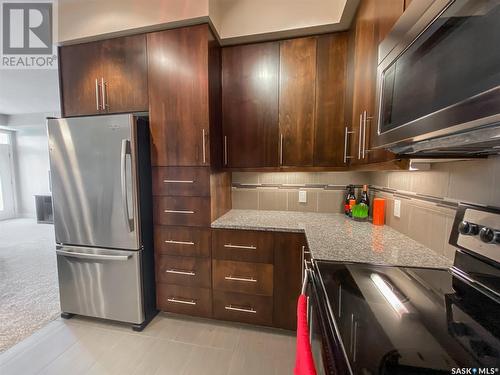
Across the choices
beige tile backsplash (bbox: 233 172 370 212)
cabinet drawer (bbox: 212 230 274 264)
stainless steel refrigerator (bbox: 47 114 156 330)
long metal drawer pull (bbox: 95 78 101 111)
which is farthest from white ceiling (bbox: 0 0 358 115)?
cabinet drawer (bbox: 212 230 274 264)

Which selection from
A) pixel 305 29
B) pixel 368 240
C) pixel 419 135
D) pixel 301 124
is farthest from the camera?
pixel 301 124

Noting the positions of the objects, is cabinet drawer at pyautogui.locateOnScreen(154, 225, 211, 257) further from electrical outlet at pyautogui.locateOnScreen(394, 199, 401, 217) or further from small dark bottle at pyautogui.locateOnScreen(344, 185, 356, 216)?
electrical outlet at pyautogui.locateOnScreen(394, 199, 401, 217)

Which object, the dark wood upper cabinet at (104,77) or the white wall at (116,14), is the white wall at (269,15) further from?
the dark wood upper cabinet at (104,77)

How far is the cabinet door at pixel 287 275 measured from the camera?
1.64 m

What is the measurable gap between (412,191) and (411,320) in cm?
96

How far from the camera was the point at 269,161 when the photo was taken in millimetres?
1869

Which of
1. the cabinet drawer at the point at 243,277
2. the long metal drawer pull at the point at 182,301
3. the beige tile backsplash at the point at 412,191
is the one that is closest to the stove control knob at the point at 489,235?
the beige tile backsplash at the point at 412,191

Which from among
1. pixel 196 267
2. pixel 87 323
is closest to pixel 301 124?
pixel 196 267

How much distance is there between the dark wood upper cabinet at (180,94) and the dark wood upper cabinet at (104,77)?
0.37 feet

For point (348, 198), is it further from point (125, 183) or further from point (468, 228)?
point (125, 183)

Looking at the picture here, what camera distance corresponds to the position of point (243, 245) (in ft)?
5.63

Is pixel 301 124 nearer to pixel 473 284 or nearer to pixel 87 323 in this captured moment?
pixel 473 284

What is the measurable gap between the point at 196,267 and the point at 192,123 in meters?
1.15

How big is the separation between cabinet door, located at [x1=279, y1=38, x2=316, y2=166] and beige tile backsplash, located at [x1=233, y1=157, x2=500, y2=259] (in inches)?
14.4
